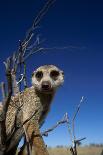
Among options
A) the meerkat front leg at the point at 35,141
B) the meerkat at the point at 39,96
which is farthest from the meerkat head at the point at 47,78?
the meerkat front leg at the point at 35,141

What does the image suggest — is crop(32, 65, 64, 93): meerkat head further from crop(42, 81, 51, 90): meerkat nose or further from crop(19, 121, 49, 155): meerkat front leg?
crop(19, 121, 49, 155): meerkat front leg

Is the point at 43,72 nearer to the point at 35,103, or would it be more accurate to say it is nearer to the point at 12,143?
the point at 35,103

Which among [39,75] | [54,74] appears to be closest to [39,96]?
[39,75]

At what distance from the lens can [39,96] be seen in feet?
32.2

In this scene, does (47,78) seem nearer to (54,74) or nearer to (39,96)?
(54,74)

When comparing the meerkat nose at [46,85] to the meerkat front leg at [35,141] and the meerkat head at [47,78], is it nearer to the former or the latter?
the meerkat head at [47,78]

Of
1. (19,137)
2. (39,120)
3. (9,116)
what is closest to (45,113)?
(39,120)

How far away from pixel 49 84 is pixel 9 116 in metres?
1.60

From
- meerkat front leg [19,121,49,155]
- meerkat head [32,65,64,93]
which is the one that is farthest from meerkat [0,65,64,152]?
meerkat front leg [19,121,49,155]

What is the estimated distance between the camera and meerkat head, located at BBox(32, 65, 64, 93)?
9155mm

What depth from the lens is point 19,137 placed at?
808 centimetres

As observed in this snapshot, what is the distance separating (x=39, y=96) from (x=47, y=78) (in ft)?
2.80

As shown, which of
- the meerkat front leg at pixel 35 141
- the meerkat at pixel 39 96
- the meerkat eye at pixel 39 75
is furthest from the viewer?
the meerkat eye at pixel 39 75

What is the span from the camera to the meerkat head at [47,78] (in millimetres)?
9155
